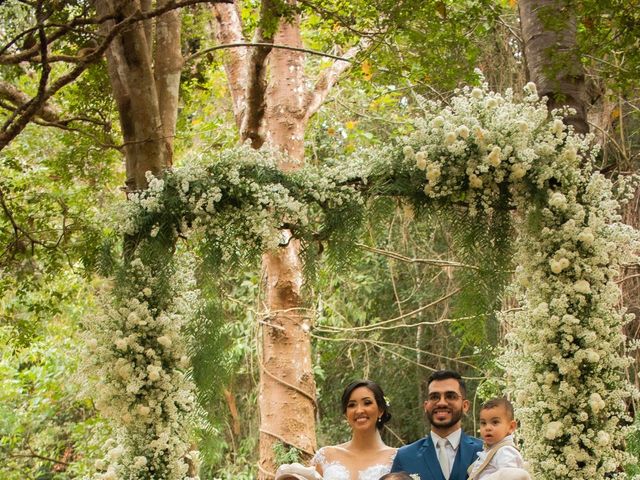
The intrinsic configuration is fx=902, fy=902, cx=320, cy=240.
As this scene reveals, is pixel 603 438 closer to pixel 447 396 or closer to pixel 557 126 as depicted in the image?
pixel 447 396

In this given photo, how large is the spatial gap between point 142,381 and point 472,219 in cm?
172

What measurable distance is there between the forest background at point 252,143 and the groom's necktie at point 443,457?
640 millimetres

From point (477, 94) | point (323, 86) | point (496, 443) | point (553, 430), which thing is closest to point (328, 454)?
point (496, 443)

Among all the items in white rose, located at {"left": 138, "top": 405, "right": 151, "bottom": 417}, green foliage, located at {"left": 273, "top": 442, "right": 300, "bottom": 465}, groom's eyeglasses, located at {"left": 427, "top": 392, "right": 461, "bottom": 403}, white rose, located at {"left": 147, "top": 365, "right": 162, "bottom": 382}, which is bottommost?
green foliage, located at {"left": 273, "top": 442, "right": 300, "bottom": 465}

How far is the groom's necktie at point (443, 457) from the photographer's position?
3783 millimetres

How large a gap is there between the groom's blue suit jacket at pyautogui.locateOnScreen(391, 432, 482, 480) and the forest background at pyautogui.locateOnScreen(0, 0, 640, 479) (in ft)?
2.11

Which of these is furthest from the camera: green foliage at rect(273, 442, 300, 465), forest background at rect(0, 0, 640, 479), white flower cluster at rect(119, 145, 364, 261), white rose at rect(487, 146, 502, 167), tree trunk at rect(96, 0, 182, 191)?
green foliage at rect(273, 442, 300, 465)

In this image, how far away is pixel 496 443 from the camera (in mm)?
3865

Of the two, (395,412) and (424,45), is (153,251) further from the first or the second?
(395,412)

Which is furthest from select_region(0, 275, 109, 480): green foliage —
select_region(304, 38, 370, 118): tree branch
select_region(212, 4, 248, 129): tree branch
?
select_region(304, 38, 370, 118): tree branch

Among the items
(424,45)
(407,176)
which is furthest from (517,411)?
(424,45)

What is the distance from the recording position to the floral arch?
399cm

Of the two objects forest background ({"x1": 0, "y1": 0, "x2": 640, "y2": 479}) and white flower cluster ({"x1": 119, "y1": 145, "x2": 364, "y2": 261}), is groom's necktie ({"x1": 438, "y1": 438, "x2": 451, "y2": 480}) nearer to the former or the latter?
forest background ({"x1": 0, "y1": 0, "x2": 640, "y2": 479})

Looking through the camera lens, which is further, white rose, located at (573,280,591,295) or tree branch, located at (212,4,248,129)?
tree branch, located at (212,4,248,129)
